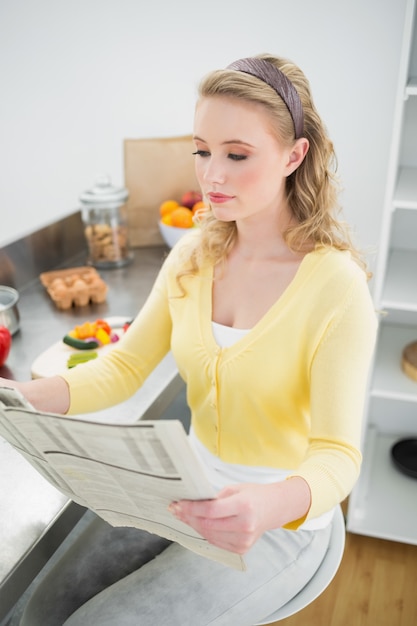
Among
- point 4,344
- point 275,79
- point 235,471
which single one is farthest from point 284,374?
point 4,344

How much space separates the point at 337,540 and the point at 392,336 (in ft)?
4.03

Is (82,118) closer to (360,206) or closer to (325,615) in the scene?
(360,206)

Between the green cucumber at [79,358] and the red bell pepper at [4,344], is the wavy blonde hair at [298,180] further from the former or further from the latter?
the red bell pepper at [4,344]

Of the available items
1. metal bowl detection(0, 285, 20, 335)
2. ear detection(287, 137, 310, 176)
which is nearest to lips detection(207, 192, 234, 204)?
ear detection(287, 137, 310, 176)

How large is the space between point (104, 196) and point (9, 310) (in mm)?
523

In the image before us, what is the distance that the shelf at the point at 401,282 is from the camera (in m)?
1.80

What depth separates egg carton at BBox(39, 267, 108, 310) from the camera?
1.79m

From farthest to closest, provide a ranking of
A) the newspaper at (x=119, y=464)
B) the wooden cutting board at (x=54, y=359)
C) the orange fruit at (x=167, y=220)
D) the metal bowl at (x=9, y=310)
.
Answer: the orange fruit at (x=167, y=220), the metal bowl at (x=9, y=310), the wooden cutting board at (x=54, y=359), the newspaper at (x=119, y=464)

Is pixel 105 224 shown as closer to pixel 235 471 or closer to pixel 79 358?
pixel 79 358

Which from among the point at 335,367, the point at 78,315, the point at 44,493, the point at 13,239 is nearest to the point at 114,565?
the point at 44,493

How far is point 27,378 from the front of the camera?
4.78 ft

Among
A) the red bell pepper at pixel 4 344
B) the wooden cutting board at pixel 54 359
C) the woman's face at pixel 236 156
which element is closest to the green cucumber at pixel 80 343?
the wooden cutting board at pixel 54 359

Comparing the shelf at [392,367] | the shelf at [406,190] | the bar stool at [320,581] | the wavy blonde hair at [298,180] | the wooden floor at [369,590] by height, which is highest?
the wavy blonde hair at [298,180]

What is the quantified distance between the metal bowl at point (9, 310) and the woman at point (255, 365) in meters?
0.42
